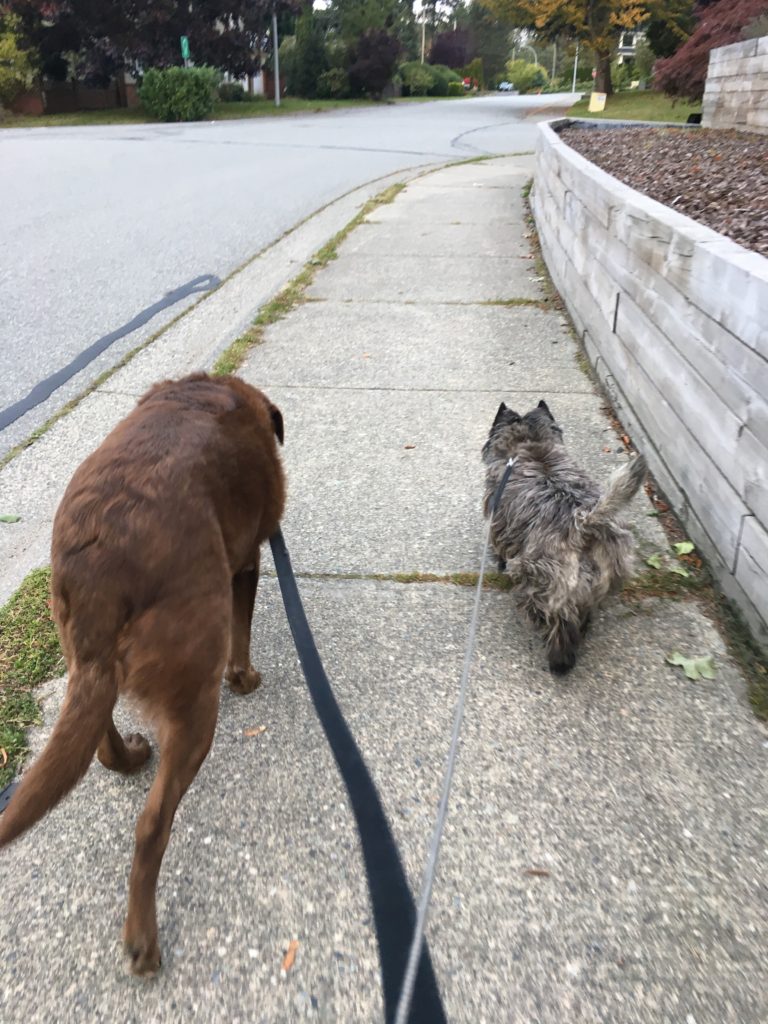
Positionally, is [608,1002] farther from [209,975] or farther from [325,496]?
[325,496]

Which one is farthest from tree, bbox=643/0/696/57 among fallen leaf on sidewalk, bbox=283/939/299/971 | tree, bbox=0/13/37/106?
fallen leaf on sidewalk, bbox=283/939/299/971

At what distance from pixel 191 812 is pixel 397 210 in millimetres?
10909

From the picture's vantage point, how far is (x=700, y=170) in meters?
7.60

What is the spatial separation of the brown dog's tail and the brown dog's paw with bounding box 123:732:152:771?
647 mm

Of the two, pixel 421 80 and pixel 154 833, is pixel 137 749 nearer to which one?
pixel 154 833

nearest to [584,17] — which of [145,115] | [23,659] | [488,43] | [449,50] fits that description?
[145,115]

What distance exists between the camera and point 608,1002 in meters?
1.85

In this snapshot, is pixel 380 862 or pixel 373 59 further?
pixel 373 59

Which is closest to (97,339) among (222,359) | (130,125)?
(222,359)

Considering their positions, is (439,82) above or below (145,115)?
above

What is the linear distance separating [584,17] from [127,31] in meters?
19.6

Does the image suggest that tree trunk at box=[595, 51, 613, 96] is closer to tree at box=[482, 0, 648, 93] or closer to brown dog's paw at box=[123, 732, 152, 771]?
tree at box=[482, 0, 648, 93]

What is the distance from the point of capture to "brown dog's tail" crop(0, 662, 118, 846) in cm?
163

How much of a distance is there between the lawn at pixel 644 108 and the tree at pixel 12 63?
22530mm
